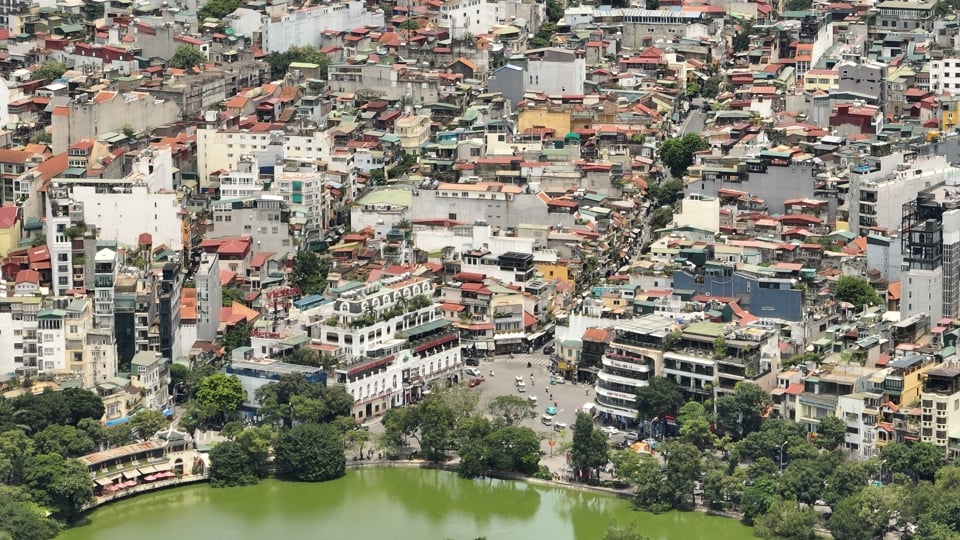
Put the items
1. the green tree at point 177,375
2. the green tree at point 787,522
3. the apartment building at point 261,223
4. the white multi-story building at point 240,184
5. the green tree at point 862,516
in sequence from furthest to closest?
the white multi-story building at point 240,184 → the apartment building at point 261,223 → the green tree at point 177,375 → the green tree at point 787,522 → the green tree at point 862,516

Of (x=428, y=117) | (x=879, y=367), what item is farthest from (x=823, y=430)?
(x=428, y=117)

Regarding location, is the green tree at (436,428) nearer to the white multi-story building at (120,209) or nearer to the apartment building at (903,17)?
the white multi-story building at (120,209)

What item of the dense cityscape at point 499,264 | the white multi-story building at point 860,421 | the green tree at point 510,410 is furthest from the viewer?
the green tree at point 510,410

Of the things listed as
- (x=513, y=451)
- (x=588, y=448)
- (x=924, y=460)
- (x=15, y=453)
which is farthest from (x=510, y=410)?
(x=15, y=453)

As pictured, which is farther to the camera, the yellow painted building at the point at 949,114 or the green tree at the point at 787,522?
the yellow painted building at the point at 949,114

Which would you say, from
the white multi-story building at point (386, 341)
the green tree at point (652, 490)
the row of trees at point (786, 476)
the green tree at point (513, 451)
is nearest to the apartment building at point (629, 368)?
the row of trees at point (786, 476)

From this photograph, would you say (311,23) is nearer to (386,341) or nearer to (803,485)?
(386,341)

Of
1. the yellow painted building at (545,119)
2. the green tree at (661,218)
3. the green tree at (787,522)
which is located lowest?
the green tree at (787,522)
